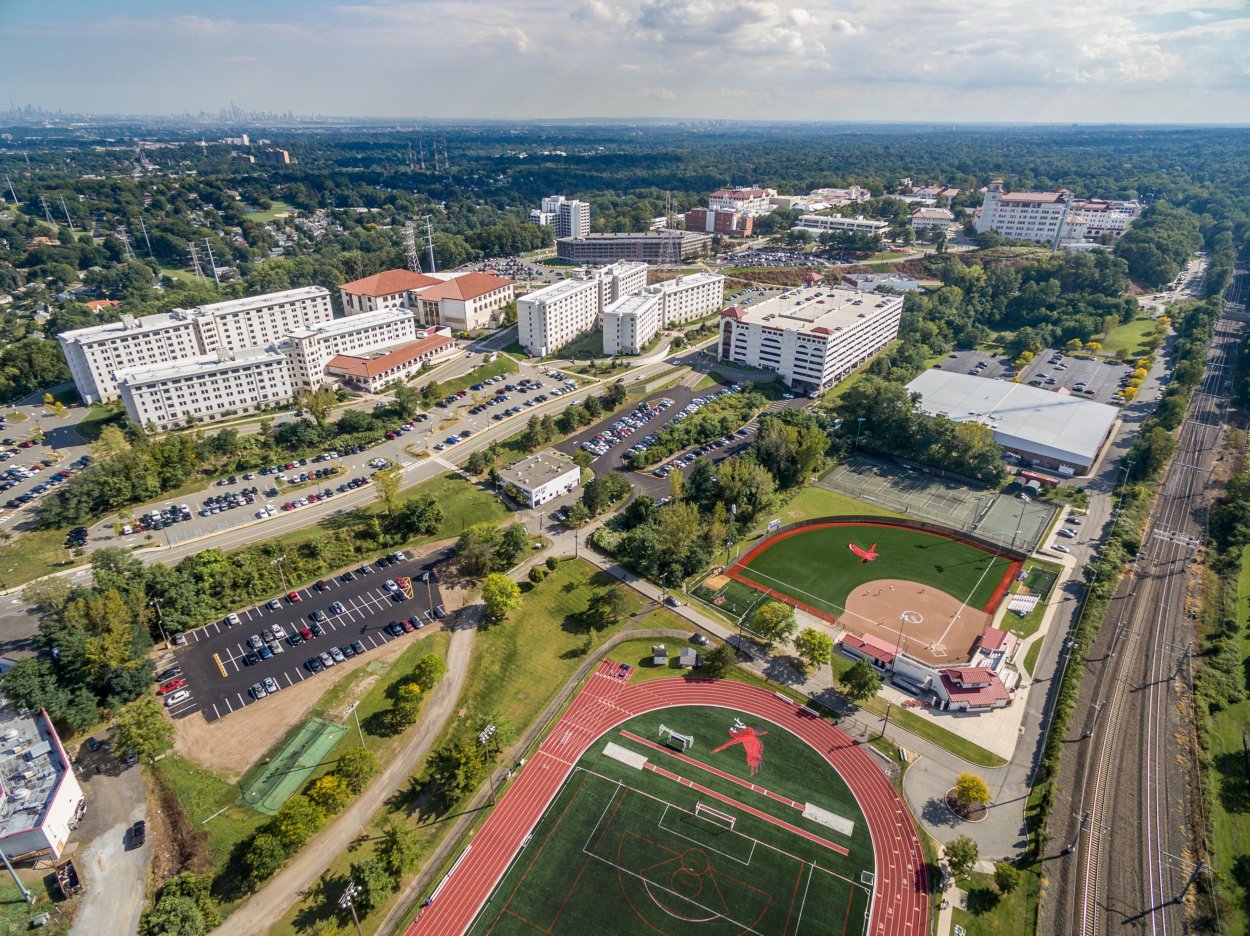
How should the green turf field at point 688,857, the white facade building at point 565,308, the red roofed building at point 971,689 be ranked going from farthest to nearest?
the white facade building at point 565,308 < the red roofed building at point 971,689 < the green turf field at point 688,857

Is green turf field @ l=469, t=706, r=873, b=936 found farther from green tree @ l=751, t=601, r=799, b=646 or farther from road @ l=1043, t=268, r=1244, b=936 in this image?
road @ l=1043, t=268, r=1244, b=936

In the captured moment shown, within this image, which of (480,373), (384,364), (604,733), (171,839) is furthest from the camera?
(480,373)

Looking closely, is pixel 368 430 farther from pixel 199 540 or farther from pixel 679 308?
pixel 679 308

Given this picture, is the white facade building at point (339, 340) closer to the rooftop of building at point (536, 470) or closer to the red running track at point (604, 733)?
the rooftop of building at point (536, 470)

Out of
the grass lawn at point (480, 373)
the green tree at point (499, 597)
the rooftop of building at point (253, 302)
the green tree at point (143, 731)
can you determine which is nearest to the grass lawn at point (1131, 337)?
the grass lawn at point (480, 373)

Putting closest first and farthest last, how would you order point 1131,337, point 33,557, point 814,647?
point 814,647, point 33,557, point 1131,337

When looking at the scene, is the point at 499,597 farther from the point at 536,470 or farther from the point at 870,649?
the point at 870,649

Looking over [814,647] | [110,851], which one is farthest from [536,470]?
[110,851]
